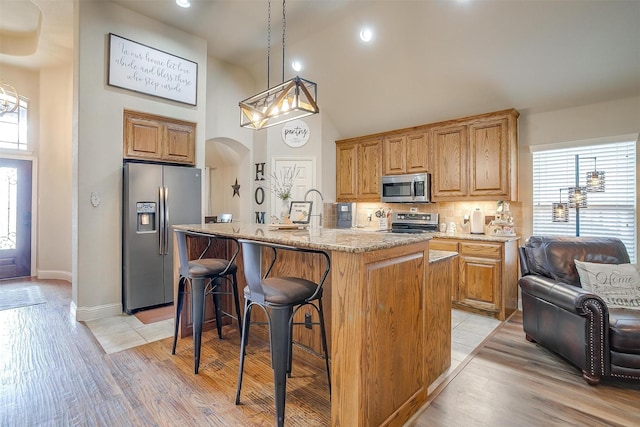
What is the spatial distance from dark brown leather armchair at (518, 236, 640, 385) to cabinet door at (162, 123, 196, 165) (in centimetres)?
414

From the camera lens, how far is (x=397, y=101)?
182 inches

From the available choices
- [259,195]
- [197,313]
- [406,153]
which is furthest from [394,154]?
[197,313]

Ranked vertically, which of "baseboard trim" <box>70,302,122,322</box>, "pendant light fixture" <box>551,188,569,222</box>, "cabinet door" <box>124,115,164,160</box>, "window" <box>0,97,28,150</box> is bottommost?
"baseboard trim" <box>70,302,122,322</box>

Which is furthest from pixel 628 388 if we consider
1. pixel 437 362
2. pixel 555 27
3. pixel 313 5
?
pixel 313 5

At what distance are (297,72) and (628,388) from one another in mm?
5167

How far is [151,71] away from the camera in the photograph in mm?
3883

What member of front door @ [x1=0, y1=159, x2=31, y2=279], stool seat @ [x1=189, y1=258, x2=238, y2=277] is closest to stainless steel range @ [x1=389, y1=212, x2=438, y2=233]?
stool seat @ [x1=189, y1=258, x2=238, y2=277]

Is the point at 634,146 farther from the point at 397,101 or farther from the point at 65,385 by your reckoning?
the point at 65,385

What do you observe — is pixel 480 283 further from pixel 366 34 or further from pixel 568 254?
pixel 366 34

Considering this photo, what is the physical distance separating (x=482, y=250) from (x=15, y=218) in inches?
289

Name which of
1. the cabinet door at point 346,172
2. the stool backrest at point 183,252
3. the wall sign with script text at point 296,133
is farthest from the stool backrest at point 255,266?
the wall sign with script text at point 296,133

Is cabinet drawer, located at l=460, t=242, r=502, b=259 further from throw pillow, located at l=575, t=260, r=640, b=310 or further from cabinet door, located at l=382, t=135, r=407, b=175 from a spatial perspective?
cabinet door, located at l=382, t=135, r=407, b=175

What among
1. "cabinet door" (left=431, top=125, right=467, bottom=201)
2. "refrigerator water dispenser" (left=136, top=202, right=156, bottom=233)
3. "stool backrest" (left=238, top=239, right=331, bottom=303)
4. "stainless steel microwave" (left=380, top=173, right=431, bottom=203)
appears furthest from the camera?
"stainless steel microwave" (left=380, top=173, right=431, bottom=203)

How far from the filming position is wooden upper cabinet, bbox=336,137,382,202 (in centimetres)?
512
